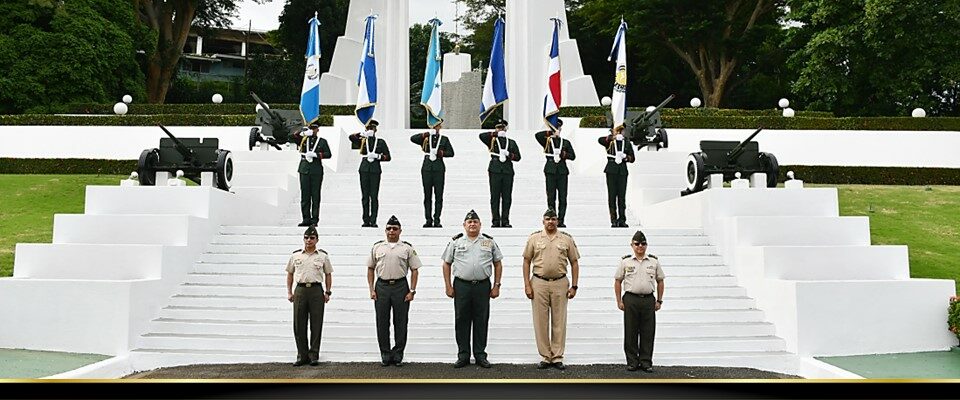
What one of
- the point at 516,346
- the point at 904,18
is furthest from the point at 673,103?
the point at 516,346

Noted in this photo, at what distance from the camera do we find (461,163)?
1524cm

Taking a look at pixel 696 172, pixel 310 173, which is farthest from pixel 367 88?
pixel 696 172

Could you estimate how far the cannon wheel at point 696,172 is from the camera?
10070 millimetres

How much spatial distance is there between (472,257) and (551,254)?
2.05 ft

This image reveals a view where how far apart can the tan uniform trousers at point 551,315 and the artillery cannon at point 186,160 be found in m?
5.20

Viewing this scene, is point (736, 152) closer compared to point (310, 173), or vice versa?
point (736, 152)

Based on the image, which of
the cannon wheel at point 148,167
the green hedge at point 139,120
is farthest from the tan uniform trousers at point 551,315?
the green hedge at point 139,120

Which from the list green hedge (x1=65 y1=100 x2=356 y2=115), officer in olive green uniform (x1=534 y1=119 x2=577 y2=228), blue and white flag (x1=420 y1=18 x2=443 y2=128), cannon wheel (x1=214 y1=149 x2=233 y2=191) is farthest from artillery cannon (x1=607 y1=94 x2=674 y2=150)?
green hedge (x1=65 y1=100 x2=356 y2=115)

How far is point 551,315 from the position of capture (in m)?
6.58

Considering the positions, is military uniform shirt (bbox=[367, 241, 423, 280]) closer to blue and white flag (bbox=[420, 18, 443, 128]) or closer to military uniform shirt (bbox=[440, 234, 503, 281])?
military uniform shirt (bbox=[440, 234, 503, 281])

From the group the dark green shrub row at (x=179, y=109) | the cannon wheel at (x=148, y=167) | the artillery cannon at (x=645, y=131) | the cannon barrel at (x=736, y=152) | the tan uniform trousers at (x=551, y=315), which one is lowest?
the tan uniform trousers at (x=551, y=315)

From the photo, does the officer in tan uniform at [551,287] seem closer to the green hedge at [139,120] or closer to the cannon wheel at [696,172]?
the cannon wheel at [696,172]

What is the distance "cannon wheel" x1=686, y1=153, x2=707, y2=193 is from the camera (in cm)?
1007

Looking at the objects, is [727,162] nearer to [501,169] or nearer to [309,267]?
[501,169]
